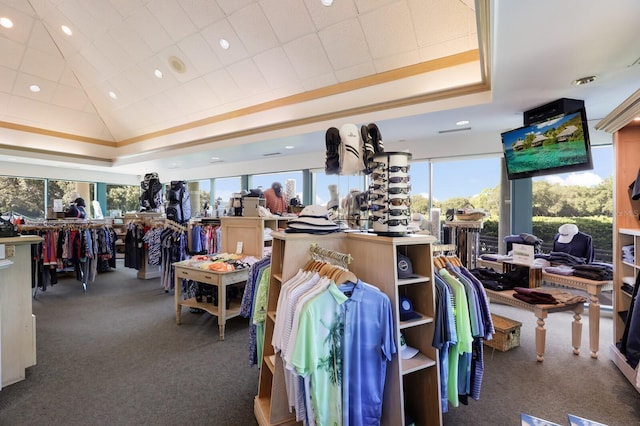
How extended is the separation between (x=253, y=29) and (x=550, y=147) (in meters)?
4.08

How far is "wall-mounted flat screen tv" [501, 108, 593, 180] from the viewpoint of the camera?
129 inches

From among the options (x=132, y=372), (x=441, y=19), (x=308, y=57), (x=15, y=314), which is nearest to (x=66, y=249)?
(x=15, y=314)

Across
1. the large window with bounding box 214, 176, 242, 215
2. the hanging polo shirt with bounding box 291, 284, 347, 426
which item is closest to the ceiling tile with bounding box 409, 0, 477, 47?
the hanging polo shirt with bounding box 291, 284, 347, 426

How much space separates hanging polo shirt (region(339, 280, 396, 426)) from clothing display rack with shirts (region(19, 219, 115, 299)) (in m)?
5.76

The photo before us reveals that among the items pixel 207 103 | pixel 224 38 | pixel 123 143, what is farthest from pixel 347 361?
pixel 123 143

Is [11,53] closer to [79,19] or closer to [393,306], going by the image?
[79,19]

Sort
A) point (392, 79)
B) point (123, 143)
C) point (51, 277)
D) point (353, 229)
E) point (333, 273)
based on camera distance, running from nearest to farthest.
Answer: point (333, 273) < point (353, 229) < point (392, 79) < point (51, 277) < point (123, 143)

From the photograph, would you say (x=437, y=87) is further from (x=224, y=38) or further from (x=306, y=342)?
(x=306, y=342)

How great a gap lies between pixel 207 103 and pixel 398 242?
567cm

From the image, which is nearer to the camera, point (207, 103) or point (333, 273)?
point (333, 273)

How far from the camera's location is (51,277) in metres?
5.35

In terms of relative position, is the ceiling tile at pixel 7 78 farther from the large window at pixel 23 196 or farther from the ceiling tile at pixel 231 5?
the ceiling tile at pixel 231 5

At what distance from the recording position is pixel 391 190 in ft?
5.74

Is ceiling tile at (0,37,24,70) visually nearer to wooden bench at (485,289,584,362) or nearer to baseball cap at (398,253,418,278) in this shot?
baseball cap at (398,253,418,278)
